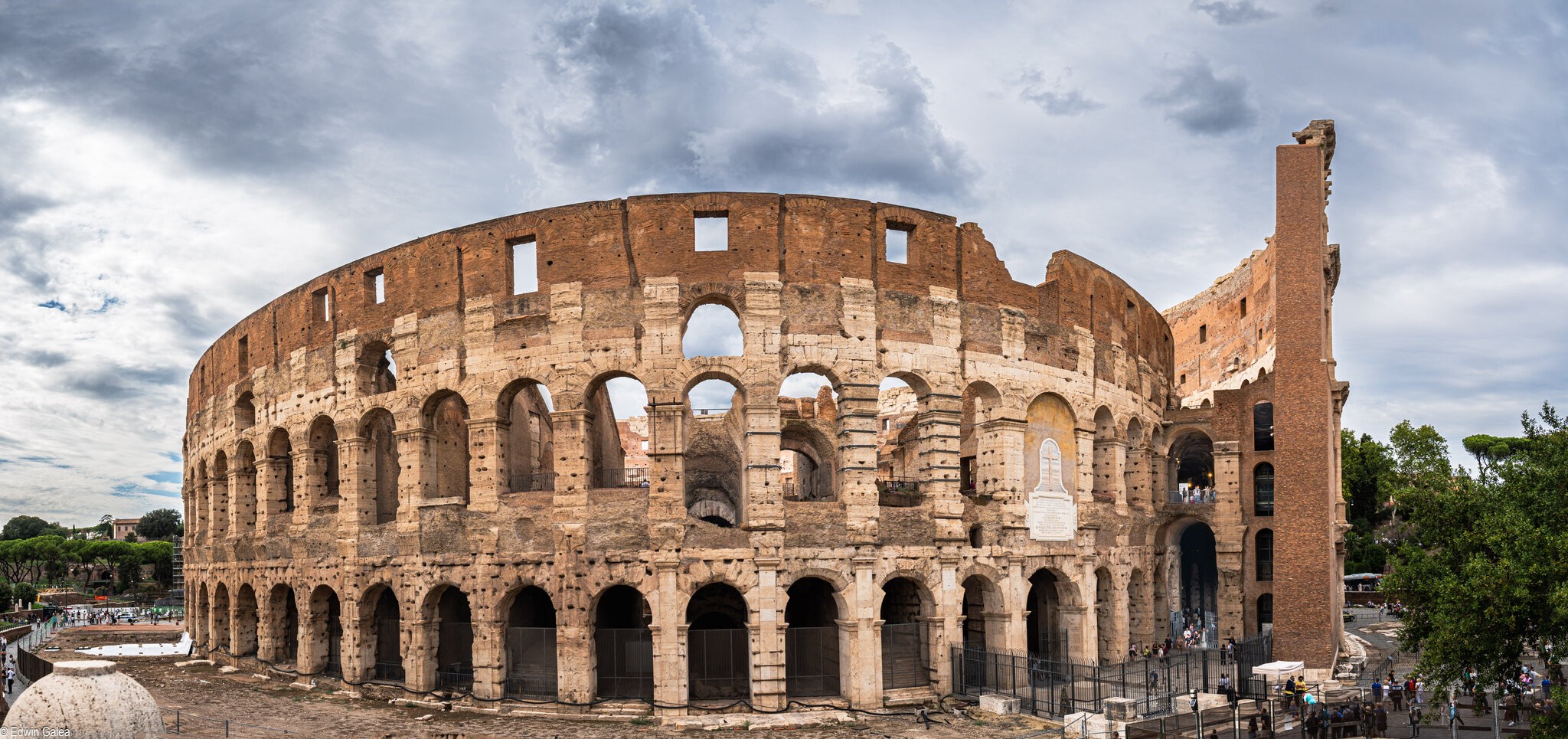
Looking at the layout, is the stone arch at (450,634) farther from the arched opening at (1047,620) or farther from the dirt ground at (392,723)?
the arched opening at (1047,620)

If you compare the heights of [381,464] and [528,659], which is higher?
[381,464]

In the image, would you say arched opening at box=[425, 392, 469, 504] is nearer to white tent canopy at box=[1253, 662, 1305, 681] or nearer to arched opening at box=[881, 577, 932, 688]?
arched opening at box=[881, 577, 932, 688]

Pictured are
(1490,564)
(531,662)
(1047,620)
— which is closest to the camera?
(1490,564)

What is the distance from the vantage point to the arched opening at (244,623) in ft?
109

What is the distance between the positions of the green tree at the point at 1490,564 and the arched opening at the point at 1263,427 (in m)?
12.9

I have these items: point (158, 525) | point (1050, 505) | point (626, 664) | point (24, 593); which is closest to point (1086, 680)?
point (1050, 505)

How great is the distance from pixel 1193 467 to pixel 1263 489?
1249 cm

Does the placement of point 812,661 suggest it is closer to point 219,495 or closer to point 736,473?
point 736,473

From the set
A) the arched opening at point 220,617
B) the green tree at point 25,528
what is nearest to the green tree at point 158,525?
the green tree at point 25,528

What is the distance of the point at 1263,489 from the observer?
111 ft

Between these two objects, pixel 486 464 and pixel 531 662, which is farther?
pixel 486 464

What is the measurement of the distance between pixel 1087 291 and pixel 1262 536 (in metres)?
10.8

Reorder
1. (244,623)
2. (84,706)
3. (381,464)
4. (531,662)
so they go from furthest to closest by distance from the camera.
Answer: (244,623) → (381,464) → (531,662) → (84,706)

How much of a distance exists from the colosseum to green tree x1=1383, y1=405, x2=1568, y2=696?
855 centimetres
